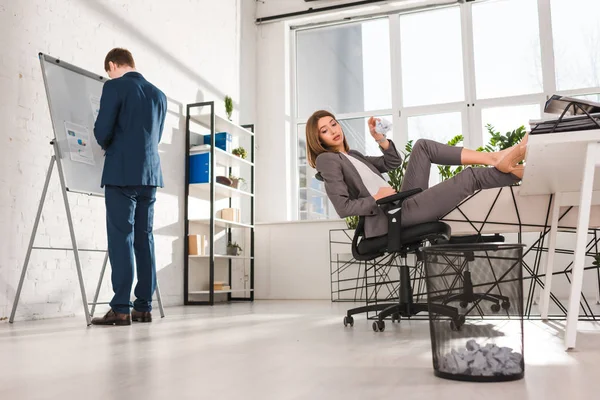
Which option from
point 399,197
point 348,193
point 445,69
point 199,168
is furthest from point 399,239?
point 445,69

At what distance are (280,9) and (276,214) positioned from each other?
93.0 inches

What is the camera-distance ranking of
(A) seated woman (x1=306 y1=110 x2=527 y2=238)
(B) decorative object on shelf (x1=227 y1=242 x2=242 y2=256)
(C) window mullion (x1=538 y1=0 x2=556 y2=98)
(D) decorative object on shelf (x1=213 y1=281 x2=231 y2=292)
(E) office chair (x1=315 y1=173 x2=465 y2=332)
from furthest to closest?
(C) window mullion (x1=538 y1=0 x2=556 y2=98)
(B) decorative object on shelf (x1=227 y1=242 x2=242 y2=256)
(D) decorative object on shelf (x1=213 y1=281 x2=231 y2=292)
(E) office chair (x1=315 y1=173 x2=465 y2=332)
(A) seated woman (x1=306 y1=110 x2=527 y2=238)

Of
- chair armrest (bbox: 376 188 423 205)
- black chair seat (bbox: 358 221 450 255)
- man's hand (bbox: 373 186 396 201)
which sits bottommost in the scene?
black chair seat (bbox: 358 221 450 255)

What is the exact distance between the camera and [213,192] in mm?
4691

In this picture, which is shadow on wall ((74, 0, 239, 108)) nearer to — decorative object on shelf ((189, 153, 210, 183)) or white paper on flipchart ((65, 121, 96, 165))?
decorative object on shelf ((189, 153, 210, 183))

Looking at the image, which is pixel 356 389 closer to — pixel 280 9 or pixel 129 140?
pixel 129 140

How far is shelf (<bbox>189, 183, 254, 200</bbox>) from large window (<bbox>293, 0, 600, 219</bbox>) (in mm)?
1094

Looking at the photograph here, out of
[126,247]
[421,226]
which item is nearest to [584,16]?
[421,226]

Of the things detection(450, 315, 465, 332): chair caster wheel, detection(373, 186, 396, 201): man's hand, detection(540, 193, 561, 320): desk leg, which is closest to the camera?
detection(450, 315, 465, 332): chair caster wheel

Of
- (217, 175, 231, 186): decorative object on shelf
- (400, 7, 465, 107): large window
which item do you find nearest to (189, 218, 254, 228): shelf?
(217, 175, 231, 186): decorative object on shelf

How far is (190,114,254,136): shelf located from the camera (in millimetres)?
4945

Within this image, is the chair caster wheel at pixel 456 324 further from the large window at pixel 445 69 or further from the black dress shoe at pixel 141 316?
the large window at pixel 445 69

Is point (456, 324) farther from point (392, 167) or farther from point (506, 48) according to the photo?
point (506, 48)

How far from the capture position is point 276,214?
6027 mm
